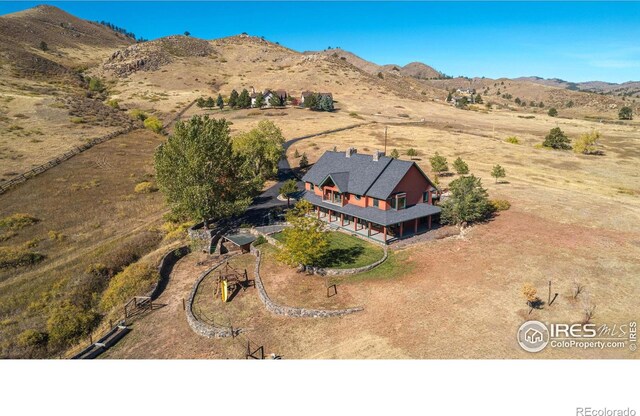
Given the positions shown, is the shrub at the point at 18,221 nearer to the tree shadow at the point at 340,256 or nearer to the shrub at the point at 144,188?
the shrub at the point at 144,188

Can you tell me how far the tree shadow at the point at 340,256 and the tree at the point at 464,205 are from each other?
1274 centimetres

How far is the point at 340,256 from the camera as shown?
37.8 metres

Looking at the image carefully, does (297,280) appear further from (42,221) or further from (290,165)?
(290,165)

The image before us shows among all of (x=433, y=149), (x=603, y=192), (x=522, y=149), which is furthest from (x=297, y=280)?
(x=522, y=149)

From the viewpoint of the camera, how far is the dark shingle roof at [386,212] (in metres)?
40.3

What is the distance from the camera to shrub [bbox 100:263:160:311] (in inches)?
1342

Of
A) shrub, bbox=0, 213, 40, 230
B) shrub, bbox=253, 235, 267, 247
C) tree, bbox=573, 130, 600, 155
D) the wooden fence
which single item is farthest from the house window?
tree, bbox=573, 130, 600, 155

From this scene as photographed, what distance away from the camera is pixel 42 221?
1924 inches

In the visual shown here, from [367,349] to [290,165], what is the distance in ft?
190

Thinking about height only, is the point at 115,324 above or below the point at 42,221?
below

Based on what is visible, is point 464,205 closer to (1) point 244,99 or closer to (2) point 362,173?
(2) point 362,173

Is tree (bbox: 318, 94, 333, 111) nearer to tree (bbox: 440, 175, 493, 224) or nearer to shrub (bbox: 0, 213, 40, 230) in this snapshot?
tree (bbox: 440, 175, 493, 224)

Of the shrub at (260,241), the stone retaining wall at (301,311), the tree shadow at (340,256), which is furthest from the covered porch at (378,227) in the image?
the stone retaining wall at (301,311)
